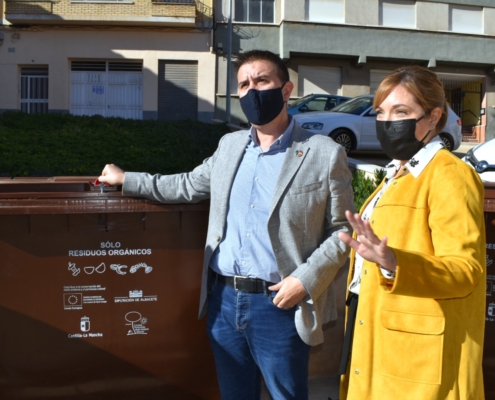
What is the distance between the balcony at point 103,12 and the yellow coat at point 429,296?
21.5 metres

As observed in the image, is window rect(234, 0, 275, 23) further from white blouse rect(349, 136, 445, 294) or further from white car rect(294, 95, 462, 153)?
white blouse rect(349, 136, 445, 294)

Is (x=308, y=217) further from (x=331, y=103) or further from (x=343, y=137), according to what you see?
(x=331, y=103)

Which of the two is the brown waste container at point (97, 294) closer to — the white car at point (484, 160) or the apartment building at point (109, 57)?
the white car at point (484, 160)

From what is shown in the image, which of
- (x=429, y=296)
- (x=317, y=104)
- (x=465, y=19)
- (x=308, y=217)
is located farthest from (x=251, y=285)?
(x=465, y=19)

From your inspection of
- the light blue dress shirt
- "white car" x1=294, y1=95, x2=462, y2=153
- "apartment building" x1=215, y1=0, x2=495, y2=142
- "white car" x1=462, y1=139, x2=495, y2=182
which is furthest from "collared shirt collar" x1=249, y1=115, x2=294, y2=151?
"apartment building" x1=215, y1=0, x2=495, y2=142

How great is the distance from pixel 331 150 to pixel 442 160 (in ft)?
2.08

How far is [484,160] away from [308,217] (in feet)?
16.7

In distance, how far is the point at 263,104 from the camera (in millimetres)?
2615

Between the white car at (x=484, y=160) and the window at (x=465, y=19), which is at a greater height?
the window at (x=465, y=19)

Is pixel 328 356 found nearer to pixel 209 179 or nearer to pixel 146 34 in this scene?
pixel 209 179

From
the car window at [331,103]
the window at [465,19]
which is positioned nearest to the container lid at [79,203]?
the car window at [331,103]

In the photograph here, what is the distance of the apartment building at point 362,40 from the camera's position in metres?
23.9

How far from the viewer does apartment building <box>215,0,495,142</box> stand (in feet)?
78.3

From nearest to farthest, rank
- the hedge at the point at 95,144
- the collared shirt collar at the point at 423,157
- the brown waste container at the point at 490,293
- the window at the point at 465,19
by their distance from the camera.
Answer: the collared shirt collar at the point at 423,157
the brown waste container at the point at 490,293
the hedge at the point at 95,144
the window at the point at 465,19
